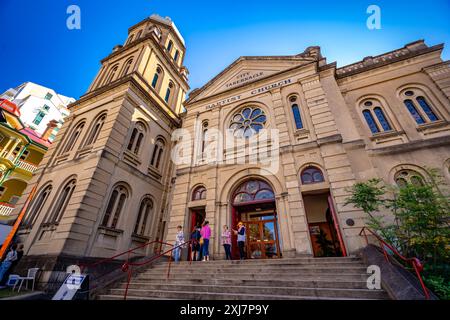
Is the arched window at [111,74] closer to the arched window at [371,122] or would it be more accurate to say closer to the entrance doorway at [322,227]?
the entrance doorway at [322,227]

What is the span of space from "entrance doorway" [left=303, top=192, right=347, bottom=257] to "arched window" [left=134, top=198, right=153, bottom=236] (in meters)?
10.2

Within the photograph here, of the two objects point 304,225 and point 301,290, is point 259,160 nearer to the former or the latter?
point 304,225

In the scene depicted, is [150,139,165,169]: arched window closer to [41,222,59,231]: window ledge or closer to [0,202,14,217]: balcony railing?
[41,222,59,231]: window ledge

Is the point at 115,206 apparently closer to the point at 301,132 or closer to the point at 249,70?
the point at 301,132

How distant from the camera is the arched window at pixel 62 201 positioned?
1041 cm

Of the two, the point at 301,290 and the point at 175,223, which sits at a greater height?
the point at 175,223

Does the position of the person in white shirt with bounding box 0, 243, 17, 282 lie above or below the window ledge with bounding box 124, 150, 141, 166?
below

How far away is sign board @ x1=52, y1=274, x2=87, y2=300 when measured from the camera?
486cm

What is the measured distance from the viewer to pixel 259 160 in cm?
1137

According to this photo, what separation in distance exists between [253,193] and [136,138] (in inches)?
352

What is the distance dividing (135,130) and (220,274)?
11364 mm

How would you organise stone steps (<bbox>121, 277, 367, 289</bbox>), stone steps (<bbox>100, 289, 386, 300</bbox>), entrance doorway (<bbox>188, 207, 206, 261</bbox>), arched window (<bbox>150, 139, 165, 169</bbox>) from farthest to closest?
arched window (<bbox>150, 139, 165, 169</bbox>), entrance doorway (<bbox>188, 207, 206, 261</bbox>), stone steps (<bbox>121, 277, 367, 289</bbox>), stone steps (<bbox>100, 289, 386, 300</bbox>)

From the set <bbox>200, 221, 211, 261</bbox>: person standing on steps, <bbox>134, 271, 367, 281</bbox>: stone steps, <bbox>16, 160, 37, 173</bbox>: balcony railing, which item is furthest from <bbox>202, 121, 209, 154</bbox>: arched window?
<bbox>16, 160, 37, 173</bbox>: balcony railing

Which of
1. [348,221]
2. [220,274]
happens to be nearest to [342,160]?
[348,221]
